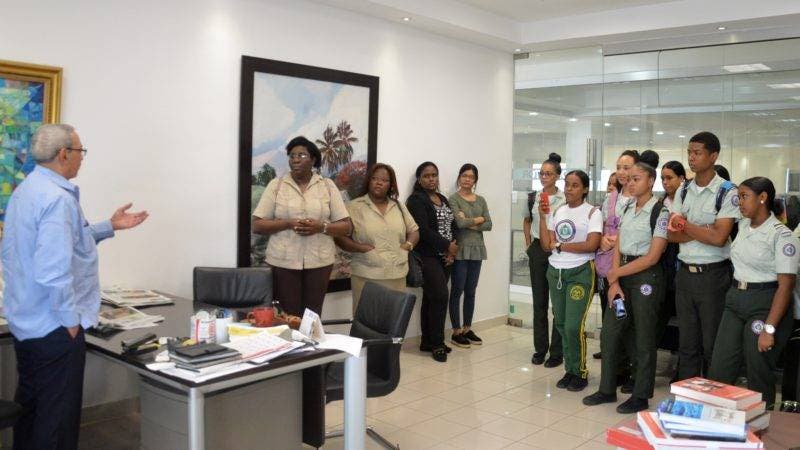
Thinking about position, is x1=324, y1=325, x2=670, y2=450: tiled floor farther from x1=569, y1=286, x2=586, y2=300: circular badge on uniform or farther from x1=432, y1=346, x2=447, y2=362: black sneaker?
x1=569, y1=286, x2=586, y2=300: circular badge on uniform

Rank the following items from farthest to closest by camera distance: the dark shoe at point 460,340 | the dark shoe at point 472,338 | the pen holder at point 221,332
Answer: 1. the dark shoe at point 472,338
2. the dark shoe at point 460,340
3. the pen holder at point 221,332

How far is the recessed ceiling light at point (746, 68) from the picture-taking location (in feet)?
19.5

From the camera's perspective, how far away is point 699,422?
2.18 metres

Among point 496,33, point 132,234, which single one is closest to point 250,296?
point 132,234

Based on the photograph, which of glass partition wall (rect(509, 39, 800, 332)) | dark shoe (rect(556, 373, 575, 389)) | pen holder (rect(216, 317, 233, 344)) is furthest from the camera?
glass partition wall (rect(509, 39, 800, 332))

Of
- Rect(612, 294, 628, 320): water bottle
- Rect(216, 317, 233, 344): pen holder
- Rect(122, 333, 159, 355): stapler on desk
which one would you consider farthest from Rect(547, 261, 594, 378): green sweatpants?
Rect(122, 333, 159, 355): stapler on desk

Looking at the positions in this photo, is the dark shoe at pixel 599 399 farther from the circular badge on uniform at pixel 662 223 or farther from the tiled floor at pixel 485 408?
the circular badge on uniform at pixel 662 223

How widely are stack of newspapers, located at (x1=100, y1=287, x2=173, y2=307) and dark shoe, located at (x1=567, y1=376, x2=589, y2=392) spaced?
2.89m

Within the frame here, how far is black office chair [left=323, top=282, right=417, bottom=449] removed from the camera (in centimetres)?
361

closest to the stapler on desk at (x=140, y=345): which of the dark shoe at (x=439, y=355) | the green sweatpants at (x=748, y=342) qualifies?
the green sweatpants at (x=748, y=342)

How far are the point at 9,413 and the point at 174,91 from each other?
2.47 metres

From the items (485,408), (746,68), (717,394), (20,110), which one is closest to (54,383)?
(20,110)

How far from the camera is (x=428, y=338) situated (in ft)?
20.2

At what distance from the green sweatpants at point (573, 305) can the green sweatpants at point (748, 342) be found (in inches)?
39.3
